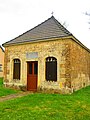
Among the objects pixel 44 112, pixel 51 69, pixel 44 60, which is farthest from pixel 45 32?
pixel 44 112

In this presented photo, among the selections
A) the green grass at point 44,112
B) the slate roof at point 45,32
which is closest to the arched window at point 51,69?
the slate roof at point 45,32

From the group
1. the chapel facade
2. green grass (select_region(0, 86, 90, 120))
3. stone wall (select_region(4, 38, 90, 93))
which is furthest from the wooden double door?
green grass (select_region(0, 86, 90, 120))

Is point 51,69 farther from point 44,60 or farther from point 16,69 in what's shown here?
point 16,69

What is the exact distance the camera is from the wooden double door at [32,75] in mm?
14945

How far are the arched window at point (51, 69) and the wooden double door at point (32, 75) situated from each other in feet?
4.12

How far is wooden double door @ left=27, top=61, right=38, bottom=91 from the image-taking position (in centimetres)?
1495

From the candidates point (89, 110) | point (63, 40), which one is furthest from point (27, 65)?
point (89, 110)

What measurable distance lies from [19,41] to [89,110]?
9404 mm

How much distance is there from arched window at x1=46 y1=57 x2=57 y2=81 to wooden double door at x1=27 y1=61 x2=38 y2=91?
49.4 inches

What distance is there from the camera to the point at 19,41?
15836 mm

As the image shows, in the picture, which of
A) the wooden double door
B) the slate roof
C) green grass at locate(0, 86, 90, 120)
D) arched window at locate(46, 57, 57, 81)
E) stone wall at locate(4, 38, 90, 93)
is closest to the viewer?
green grass at locate(0, 86, 90, 120)

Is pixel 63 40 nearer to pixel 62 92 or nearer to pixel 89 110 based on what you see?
pixel 62 92

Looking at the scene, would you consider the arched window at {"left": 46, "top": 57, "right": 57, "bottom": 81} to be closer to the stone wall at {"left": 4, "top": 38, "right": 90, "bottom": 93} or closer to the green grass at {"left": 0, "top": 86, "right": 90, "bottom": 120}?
the stone wall at {"left": 4, "top": 38, "right": 90, "bottom": 93}

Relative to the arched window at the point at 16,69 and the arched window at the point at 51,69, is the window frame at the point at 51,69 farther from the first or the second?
the arched window at the point at 16,69
